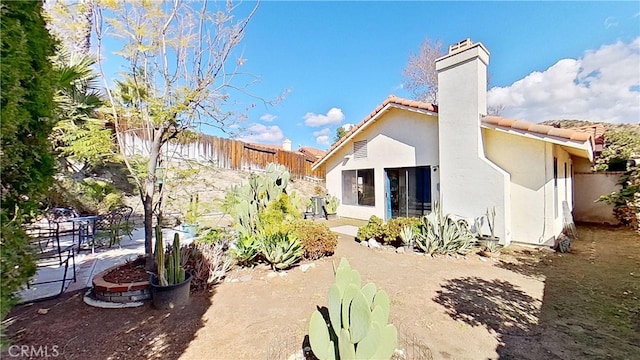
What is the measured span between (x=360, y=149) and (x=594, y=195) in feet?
37.6

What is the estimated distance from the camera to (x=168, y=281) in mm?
4328

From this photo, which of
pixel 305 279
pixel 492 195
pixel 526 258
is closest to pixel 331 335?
pixel 305 279

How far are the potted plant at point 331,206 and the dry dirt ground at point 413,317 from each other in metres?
8.05

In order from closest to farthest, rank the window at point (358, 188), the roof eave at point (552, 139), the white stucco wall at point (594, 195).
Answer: the roof eave at point (552, 139), the white stucco wall at point (594, 195), the window at point (358, 188)

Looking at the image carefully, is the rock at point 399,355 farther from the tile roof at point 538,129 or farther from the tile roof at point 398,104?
the tile roof at point 398,104

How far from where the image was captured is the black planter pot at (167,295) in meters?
4.14

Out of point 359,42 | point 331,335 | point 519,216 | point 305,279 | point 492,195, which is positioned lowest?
point 305,279

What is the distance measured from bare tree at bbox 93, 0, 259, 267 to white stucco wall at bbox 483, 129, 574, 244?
8.35 meters

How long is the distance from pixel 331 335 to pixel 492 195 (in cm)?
763

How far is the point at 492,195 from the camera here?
8.20 metres

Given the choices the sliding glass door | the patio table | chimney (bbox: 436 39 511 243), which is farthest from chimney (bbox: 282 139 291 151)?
the patio table

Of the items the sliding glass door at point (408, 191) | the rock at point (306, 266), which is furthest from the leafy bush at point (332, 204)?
the rock at point (306, 266)

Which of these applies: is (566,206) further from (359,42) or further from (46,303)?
(46,303)

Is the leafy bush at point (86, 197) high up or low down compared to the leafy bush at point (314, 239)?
up
